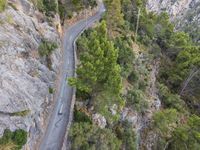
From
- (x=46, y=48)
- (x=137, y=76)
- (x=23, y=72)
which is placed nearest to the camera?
(x=23, y=72)

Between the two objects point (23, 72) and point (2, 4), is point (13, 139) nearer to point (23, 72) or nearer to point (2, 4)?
point (23, 72)

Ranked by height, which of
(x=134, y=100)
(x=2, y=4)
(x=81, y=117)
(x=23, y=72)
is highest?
(x=2, y=4)

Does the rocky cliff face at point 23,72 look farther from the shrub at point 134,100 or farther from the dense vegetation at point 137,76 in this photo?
the shrub at point 134,100

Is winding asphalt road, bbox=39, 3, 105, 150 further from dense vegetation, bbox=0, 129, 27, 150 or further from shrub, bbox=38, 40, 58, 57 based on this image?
dense vegetation, bbox=0, 129, 27, 150

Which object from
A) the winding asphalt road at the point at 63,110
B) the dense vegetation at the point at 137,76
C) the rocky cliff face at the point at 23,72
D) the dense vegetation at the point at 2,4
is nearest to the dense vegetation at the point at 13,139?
the rocky cliff face at the point at 23,72

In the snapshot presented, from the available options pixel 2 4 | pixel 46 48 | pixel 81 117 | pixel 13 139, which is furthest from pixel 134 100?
pixel 2 4

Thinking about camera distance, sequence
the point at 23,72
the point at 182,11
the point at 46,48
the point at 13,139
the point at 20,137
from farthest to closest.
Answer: the point at 182,11 → the point at 46,48 → the point at 23,72 → the point at 20,137 → the point at 13,139

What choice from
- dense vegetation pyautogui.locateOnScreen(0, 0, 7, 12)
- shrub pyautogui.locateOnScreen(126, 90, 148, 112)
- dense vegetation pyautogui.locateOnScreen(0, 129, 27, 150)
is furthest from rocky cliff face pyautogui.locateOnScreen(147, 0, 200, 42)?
dense vegetation pyautogui.locateOnScreen(0, 129, 27, 150)

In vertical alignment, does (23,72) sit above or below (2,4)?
below
